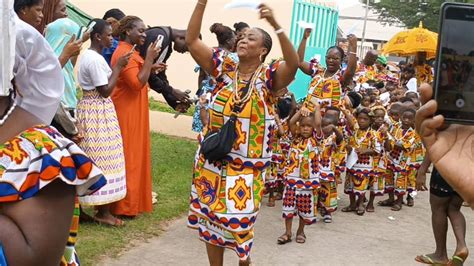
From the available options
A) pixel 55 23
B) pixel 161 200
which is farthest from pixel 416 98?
pixel 55 23

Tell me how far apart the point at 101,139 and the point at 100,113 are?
23 centimetres

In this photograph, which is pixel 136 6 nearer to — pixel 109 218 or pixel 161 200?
pixel 161 200

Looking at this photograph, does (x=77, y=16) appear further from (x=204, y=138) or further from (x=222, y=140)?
(x=222, y=140)

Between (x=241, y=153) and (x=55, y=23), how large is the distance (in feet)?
5.29

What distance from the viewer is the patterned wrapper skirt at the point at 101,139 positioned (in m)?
5.23

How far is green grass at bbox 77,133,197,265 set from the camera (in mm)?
4926

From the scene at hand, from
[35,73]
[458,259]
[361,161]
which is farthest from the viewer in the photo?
[361,161]

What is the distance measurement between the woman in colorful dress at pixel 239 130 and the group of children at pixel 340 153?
1.92 metres

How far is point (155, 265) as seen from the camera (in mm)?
4785

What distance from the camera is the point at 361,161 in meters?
7.41

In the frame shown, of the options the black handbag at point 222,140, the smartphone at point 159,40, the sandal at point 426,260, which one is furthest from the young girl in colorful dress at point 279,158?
the black handbag at point 222,140

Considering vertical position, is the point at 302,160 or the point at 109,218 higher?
the point at 302,160

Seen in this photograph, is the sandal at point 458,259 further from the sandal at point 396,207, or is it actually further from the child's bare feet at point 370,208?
the sandal at point 396,207

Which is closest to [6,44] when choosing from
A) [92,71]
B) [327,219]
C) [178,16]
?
[92,71]
